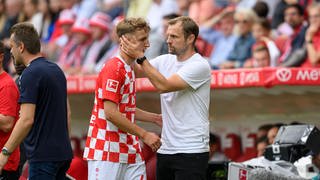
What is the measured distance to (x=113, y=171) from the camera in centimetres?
700

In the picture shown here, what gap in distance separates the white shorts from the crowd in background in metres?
4.37

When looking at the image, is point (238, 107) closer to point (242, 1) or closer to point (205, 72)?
point (242, 1)

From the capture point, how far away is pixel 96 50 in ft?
44.8

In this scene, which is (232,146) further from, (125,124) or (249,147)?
(125,124)

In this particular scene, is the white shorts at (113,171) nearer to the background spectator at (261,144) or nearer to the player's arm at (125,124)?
the player's arm at (125,124)

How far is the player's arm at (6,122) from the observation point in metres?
7.30

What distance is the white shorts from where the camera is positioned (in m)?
6.99

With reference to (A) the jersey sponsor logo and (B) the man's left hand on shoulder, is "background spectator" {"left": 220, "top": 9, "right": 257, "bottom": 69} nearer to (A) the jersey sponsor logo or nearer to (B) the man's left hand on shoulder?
(A) the jersey sponsor logo

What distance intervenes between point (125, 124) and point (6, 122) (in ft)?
3.34

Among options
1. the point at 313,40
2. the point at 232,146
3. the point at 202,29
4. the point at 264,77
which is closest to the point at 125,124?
the point at 264,77

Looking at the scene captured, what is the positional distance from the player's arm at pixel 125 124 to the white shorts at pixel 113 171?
0.95ft

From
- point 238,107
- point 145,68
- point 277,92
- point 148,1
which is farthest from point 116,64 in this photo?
point 148,1

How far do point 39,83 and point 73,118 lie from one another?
7.20m

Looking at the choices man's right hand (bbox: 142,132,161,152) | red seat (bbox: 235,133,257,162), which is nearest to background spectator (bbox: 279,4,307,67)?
red seat (bbox: 235,133,257,162)
